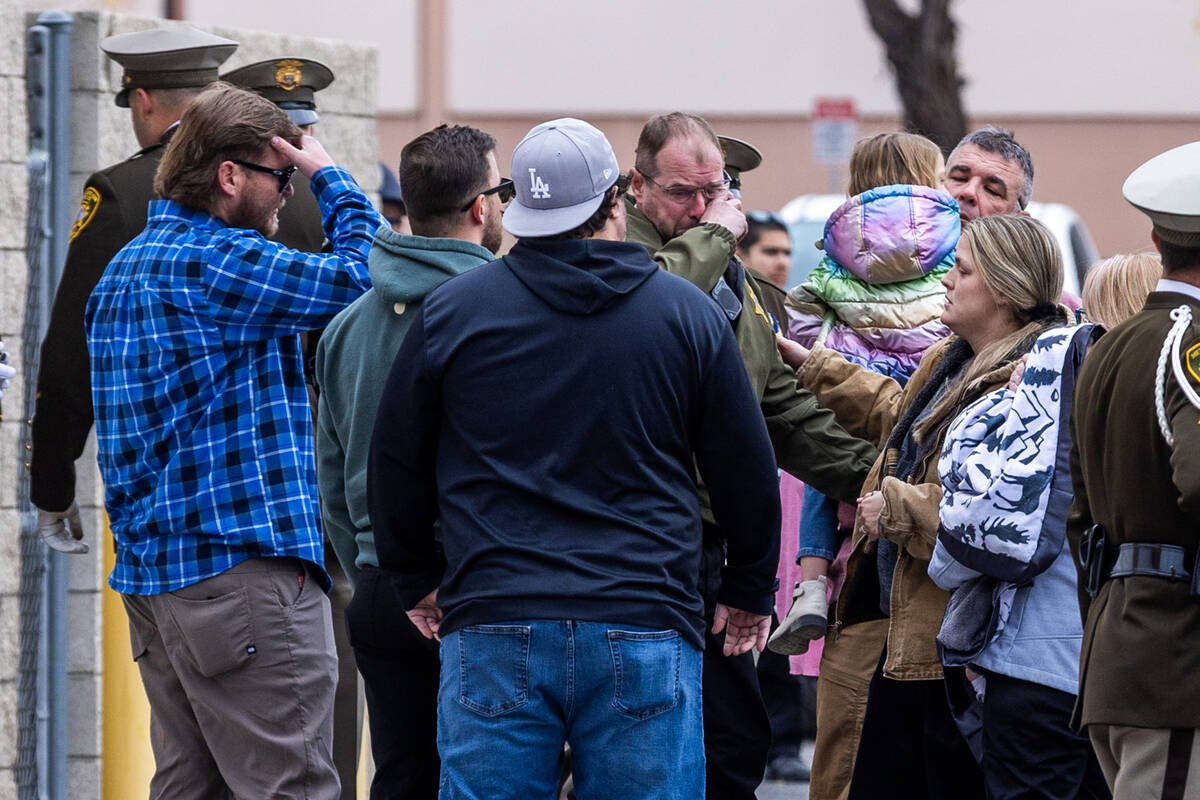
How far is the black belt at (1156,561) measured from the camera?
3420 millimetres

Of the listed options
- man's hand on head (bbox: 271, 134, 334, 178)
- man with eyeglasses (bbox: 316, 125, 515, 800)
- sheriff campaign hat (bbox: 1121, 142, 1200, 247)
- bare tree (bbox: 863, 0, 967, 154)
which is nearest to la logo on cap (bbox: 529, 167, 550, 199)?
man with eyeglasses (bbox: 316, 125, 515, 800)

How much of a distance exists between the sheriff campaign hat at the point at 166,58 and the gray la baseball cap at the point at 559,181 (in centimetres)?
176

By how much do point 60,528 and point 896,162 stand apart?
2561 mm

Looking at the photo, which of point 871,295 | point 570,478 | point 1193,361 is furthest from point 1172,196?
point 871,295

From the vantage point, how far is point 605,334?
357 cm

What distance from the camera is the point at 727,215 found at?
4586 millimetres

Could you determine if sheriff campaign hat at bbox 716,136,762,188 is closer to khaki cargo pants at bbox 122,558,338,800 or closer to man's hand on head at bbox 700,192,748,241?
man's hand on head at bbox 700,192,748,241

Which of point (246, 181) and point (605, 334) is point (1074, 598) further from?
point (246, 181)

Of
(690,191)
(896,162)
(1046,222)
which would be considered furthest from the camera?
(1046,222)

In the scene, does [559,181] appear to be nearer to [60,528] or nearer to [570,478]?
[570,478]

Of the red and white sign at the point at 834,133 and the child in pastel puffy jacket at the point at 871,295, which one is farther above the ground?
the child in pastel puffy jacket at the point at 871,295

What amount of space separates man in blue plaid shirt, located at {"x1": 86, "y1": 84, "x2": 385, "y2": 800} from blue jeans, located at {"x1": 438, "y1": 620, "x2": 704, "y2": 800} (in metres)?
0.82

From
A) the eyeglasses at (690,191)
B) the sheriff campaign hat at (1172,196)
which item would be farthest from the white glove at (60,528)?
the sheriff campaign hat at (1172,196)

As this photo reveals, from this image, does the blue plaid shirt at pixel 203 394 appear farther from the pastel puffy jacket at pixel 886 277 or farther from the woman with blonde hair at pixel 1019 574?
the woman with blonde hair at pixel 1019 574
